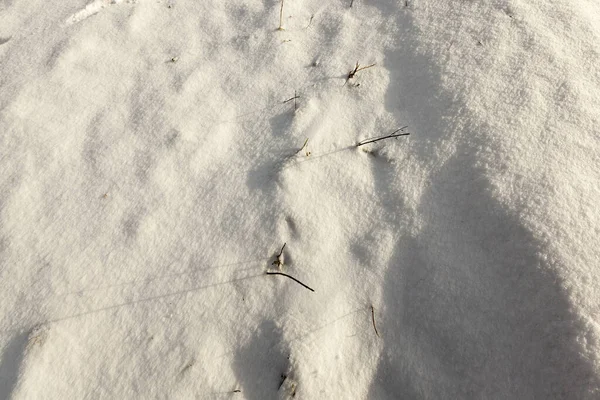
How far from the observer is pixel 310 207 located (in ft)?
4.47

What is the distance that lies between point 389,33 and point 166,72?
0.98 metres

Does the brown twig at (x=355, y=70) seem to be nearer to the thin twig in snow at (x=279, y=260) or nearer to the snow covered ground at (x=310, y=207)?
the snow covered ground at (x=310, y=207)

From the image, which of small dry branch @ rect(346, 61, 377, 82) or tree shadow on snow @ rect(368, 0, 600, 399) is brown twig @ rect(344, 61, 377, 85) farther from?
tree shadow on snow @ rect(368, 0, 600, 399)

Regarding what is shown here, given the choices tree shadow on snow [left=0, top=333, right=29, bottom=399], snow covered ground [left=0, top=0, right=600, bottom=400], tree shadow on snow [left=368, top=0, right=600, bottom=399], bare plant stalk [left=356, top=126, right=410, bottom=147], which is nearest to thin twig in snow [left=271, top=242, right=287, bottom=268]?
snow covered ground [left=0, top=0, right=600, bottom=400]

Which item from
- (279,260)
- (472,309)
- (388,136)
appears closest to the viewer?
(472,309)

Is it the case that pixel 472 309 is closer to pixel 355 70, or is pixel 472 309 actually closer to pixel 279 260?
pixel 279 260

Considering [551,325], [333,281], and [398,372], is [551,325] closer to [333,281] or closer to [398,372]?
[398,372]

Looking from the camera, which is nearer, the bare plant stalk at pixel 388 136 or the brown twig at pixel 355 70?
the bare plant stalk at pixel 388 136

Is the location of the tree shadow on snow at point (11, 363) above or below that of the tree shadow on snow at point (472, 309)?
below

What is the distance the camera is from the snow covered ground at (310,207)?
3.67 ft

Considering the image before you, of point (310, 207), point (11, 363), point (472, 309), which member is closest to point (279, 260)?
point (310, 207)

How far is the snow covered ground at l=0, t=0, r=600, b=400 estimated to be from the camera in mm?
1120

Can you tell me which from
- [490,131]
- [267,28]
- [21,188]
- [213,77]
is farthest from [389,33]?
[21,188]

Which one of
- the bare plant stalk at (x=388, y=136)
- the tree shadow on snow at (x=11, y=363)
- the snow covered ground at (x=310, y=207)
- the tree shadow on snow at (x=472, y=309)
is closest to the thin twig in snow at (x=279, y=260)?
the snow covered ground at (x=310, y=207)
